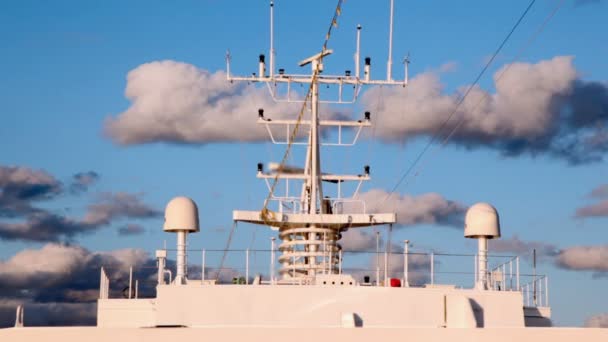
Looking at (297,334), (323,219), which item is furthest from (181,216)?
(297,334)

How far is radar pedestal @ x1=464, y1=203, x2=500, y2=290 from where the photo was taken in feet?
101

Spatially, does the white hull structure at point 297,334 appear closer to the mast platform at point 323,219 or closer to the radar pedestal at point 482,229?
the radar pedestal at point 482,229

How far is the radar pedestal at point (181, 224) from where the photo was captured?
3048 centimetres

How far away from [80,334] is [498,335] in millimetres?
9699

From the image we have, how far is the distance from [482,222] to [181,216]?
899cm

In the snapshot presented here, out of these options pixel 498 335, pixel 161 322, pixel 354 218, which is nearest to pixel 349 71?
pixel 354 218

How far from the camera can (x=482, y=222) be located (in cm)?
3094

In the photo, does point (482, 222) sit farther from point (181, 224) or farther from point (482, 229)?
point (181, 224)

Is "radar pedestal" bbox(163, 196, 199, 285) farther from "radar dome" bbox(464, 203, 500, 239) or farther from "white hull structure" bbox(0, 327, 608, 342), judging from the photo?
"radar dome" bbox(464, 203, 500, 239)

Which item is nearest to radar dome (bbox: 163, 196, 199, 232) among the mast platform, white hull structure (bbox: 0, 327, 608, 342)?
the mast platform

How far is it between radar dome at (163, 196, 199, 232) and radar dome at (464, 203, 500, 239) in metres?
8.23

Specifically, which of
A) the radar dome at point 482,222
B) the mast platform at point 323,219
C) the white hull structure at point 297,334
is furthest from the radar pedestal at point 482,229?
the white hull structure at point 297,334

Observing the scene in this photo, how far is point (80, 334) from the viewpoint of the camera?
23.7 m

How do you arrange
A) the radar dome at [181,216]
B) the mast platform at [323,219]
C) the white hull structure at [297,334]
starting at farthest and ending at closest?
the mast platform at [323,219]
the radar dome at [181,216]
the white hull structure at [297,334]
